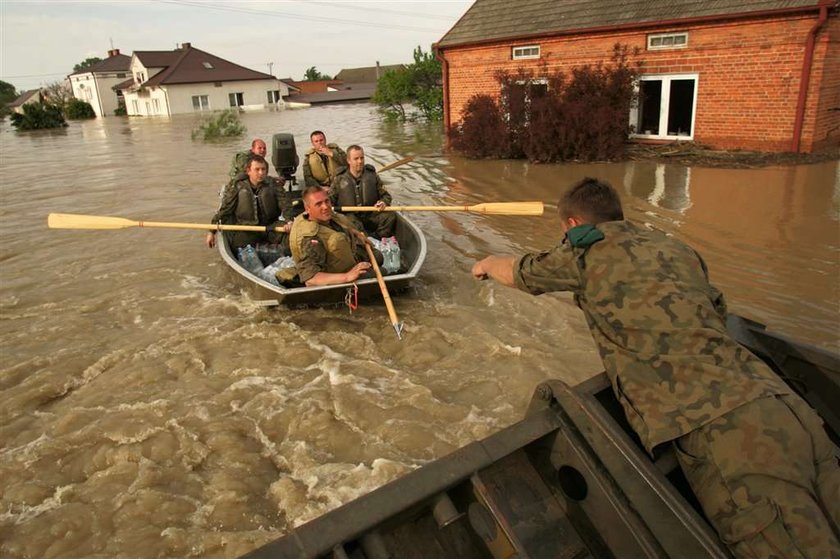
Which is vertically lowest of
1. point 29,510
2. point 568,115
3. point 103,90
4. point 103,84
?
point 29,510

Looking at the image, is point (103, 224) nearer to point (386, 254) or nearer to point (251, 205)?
point (251, 205)

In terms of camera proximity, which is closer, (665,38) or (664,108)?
(665,38)

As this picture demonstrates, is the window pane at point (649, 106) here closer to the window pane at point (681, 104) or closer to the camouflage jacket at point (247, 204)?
the window pane at point (681, 104)

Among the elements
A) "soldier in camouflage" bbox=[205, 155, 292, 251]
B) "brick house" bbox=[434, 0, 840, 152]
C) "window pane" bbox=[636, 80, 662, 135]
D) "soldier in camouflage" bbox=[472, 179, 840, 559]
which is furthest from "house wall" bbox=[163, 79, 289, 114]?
"soldier in camouflage" bbox=[472, 179, 840, 559]

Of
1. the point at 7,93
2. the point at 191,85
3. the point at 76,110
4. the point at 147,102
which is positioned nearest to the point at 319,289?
the point at 191,85

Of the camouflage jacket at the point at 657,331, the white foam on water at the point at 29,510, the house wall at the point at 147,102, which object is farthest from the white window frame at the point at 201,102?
the camouflage jacket at the point at 657,331

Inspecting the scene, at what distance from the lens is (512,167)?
1430 cm

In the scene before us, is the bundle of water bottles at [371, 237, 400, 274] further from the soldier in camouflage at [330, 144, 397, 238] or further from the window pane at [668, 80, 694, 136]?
the window pane at [668, 80, 694, 136]

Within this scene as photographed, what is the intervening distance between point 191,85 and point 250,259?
42263mm

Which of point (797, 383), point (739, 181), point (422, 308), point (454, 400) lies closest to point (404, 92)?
point (739, 181)

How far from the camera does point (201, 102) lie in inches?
1752

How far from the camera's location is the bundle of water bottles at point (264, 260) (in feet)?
21.2

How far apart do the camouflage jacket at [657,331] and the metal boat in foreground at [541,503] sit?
0.17 m

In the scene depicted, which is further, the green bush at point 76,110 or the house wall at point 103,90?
the house wall at point 103,90
